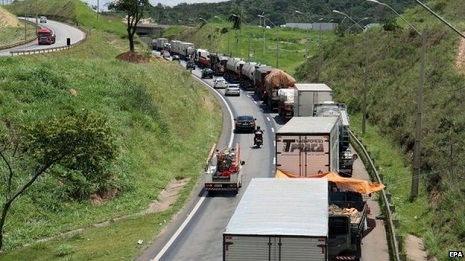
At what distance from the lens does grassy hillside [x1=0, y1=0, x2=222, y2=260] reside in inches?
1252

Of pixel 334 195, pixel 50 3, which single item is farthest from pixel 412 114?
pixel 50 3

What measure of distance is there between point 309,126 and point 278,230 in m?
15.6

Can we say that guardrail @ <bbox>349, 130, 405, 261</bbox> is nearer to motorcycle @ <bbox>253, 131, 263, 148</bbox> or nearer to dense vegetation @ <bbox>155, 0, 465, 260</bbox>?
dense vegetation @ <bbox>155, 0, 465, 260</bbox>

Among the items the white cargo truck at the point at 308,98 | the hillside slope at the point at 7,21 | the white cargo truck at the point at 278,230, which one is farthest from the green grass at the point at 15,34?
the white cargo truck at the point at 278,230

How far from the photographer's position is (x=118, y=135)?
45688 millimetres

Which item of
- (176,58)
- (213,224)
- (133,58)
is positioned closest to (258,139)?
(213,224)

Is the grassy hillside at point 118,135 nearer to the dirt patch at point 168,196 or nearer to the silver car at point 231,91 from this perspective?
the dirt patch at point 168,196

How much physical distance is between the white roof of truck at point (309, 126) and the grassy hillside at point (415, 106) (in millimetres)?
5498

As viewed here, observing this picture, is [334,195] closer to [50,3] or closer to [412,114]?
[412,114]

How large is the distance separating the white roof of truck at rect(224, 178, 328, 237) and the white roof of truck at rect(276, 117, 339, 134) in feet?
23.5

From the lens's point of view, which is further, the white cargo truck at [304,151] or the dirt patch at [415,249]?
the white cargo truck at [304,151]

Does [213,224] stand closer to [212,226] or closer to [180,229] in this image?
[212,226]

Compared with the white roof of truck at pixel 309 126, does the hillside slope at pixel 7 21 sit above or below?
above

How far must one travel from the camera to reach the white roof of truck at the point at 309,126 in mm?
33625
